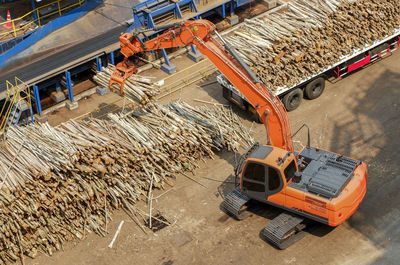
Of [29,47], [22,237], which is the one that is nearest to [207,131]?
[22,237]

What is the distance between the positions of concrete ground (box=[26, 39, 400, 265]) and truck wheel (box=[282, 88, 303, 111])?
0.89 m

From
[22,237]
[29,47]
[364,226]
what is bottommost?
[364,226]

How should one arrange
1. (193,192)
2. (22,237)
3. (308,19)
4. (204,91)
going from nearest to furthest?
1. (22,237)
2. (193,192)
3. (308,19)
4. (204,91)

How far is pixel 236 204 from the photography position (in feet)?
64.4

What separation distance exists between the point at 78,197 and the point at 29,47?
1261cm

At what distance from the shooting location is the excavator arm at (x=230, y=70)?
19.4 metres

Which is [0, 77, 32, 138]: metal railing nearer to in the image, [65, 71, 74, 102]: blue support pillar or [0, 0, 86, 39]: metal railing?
[65, 71, 74, 102]: blue support pillar

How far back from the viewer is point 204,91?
27.6 meters

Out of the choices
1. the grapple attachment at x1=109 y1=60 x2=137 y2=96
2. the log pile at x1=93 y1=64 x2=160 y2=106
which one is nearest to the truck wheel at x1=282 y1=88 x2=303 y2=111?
the log pile at x1=93 y1=64 x2=160 y2=106

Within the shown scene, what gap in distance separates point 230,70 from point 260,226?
5360 mm

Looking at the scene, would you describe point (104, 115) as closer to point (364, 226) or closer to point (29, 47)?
point (29, 47)

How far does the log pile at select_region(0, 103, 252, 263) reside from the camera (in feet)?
60.6

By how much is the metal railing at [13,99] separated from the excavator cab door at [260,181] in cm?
1082

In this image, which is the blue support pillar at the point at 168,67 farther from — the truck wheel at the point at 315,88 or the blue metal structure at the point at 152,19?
the truck wheel at the point at 315,88
